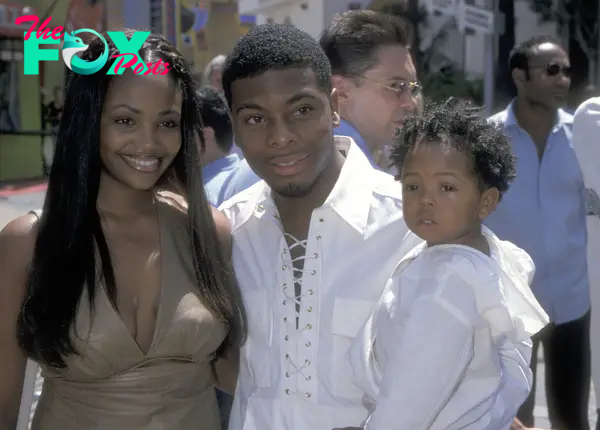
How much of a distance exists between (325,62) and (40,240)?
3.20 ft

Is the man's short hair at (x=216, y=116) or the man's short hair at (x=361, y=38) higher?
the man's short hair at (x=361, y=38)

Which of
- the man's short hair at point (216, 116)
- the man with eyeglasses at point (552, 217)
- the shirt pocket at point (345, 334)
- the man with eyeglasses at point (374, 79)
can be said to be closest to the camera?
the shirt pocket at point (345, 334)

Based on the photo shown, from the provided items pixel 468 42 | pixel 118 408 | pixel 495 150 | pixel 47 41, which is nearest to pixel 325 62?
pixel 495 150

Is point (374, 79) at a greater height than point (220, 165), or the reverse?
point (374, 79)

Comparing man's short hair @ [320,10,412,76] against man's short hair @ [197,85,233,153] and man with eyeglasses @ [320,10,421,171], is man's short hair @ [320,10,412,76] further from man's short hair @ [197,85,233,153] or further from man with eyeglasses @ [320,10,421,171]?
man's short hair @ [197,85,233,153]

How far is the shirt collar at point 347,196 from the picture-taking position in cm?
239

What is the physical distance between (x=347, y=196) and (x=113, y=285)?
719 millimetres

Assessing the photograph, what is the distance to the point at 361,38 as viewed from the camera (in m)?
3.71

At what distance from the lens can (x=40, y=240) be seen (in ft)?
7.70

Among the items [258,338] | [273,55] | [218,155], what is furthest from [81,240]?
[218,155]

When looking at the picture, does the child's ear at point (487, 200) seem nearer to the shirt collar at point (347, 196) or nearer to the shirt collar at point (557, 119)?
the shirt collar at point (347, 196)

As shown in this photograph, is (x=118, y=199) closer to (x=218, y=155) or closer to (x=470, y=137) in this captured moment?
(x=470, y=137)

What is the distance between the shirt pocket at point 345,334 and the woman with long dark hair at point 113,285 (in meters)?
0.31

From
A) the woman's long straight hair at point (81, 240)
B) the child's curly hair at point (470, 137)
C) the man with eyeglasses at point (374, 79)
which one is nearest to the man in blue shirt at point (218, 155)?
the man with eyeglasses at point (374, 79)
